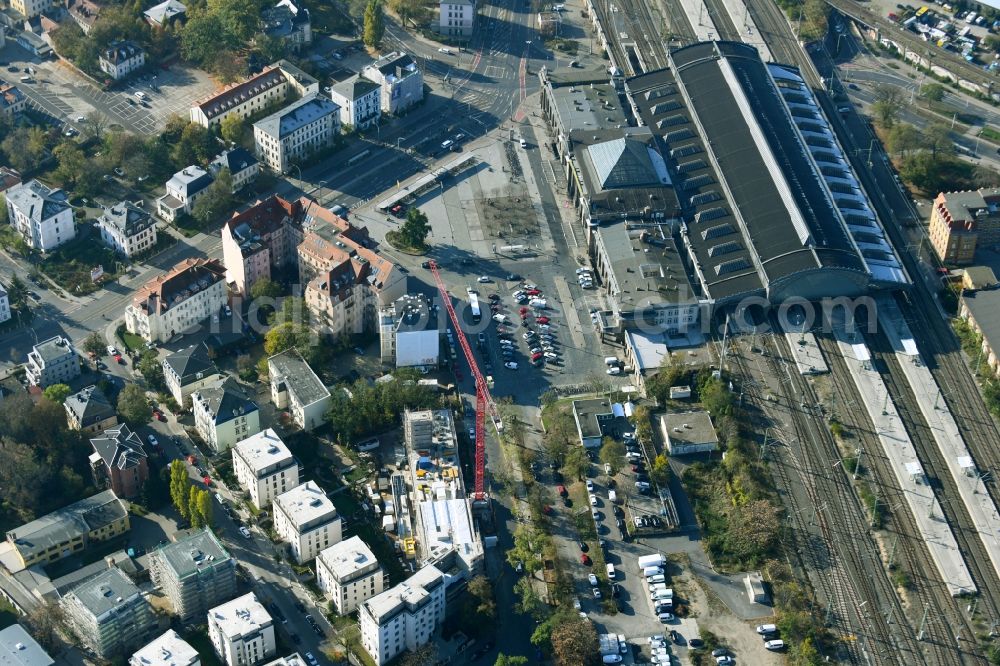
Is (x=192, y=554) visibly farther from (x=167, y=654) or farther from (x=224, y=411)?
(x=224, y=411)

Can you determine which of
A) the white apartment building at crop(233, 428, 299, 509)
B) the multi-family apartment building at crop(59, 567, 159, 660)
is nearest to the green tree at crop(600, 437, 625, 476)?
the white apartment building at crop(233, 428, 299, 509)

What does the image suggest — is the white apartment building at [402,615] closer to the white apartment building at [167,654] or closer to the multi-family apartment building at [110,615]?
the white apartment building at [167,654]

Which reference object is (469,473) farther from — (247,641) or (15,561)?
(15,561)

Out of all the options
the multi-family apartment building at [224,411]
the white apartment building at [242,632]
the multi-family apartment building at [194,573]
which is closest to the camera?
the white apartment building at [242,632]

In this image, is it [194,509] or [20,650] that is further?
[194,509]

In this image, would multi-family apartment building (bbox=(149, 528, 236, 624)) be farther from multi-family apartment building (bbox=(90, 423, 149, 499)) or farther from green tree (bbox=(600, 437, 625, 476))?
green tree (bbox=(600, 437, 625, 476))

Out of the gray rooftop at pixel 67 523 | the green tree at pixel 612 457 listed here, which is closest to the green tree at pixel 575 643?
the green tree at pixel 612 457

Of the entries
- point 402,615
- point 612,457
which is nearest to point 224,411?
point 402,615
